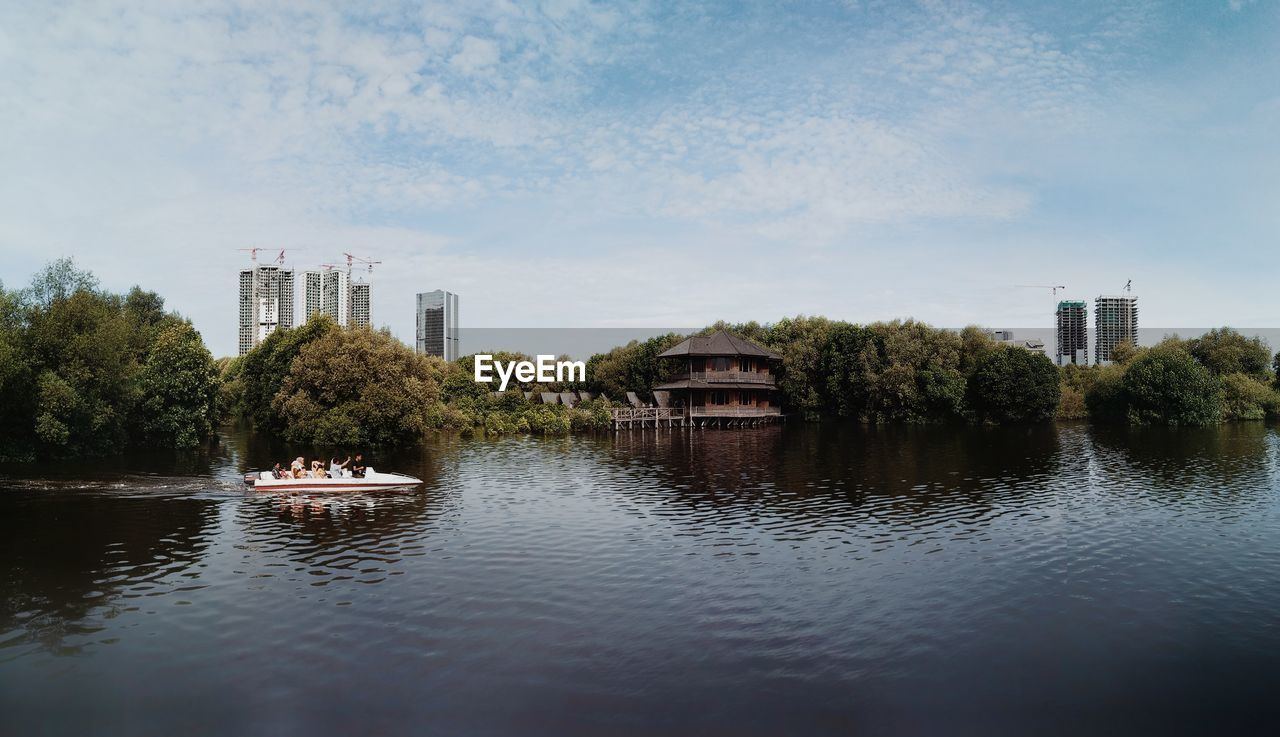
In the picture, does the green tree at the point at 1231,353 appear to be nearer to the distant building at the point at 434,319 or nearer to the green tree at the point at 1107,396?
the green tree at the point at 1107,396

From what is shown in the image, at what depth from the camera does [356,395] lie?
5297cm

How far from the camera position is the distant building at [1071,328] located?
165 m

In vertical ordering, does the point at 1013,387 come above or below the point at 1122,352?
below

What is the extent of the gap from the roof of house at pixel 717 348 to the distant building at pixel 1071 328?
366 feet

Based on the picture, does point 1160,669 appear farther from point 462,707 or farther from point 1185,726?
point 462,707

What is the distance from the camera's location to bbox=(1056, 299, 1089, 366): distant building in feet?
540

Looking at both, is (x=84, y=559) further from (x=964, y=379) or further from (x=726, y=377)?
(x=964, y=379)

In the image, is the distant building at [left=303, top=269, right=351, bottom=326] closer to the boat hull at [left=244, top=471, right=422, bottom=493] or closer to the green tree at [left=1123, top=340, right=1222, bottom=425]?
the boat hull at [left=244, top=471, right=422, bottom=493]

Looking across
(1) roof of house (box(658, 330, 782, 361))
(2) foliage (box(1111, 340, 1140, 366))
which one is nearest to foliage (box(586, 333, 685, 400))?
(1) roof of house (box(658, 330, 782, 361))

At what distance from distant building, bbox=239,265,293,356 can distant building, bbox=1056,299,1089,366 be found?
174161 mm

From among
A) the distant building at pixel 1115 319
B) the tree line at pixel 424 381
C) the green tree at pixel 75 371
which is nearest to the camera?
the green tree at pixel 75 371

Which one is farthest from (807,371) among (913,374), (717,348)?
(717,348)

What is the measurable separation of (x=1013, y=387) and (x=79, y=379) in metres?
76.4

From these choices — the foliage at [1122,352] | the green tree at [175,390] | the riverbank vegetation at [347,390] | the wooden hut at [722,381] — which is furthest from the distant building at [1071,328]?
the green tree at [175,390]
